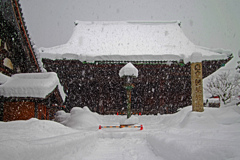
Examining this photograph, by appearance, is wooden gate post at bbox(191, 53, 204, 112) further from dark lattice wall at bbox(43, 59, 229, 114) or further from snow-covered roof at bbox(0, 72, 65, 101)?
snow-covered roof at bbox(0, 72, 65, 101)

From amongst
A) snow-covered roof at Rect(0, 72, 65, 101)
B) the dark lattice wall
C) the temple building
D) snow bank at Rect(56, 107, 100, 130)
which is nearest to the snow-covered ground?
snow-covered roof at Rect(0, 72, 65, 101)

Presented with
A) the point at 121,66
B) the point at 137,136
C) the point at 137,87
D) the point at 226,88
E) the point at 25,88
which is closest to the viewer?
the point at 25,88

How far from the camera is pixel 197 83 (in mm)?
6074

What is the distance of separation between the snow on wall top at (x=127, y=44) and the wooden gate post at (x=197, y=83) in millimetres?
2682

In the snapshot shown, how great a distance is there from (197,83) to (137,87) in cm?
519

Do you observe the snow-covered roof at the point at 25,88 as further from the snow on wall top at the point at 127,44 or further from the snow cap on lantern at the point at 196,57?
the snow cap on lantern at the point at 196,57

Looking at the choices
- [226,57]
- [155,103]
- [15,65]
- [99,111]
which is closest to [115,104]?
[99,111]

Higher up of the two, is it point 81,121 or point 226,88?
point 81,121

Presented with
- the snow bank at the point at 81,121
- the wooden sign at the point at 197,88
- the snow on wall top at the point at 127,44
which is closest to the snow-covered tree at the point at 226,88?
the snow on wall top at the point at 127,44

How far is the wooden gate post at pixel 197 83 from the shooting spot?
586 cm

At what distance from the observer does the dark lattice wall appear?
31.9 feet

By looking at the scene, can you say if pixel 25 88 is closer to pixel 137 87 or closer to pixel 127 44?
pixel 137 87

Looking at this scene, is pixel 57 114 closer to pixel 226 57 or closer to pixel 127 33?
pixel 127 33

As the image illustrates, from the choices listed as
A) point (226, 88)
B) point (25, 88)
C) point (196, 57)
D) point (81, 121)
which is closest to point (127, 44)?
point (196, 57)
